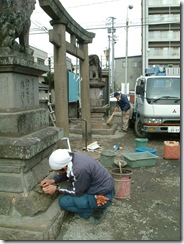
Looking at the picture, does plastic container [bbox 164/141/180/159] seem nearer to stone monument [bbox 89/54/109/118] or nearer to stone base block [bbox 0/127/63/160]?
stone base block [bbox 0/127/63/160]

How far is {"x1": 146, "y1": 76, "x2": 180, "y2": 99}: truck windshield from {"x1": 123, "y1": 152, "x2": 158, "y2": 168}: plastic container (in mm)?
2973

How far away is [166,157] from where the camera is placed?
6406 millimetres

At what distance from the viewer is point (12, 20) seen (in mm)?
3068

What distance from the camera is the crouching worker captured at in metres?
2.98

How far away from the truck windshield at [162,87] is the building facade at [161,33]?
33.9m

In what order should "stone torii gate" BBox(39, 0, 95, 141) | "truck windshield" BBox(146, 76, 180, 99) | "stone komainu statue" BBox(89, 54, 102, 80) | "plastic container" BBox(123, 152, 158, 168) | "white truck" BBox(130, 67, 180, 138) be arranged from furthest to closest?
1. "stone komainu statue" BBox(89, 54, 102, 80)
2. "truck windshield" BBox(146, 76, 180, 99)
3. "white truck" BBox(130, 67, 180, 138)
4. "plastic container" BBox(123, 152, 158, 168)
5. "stone torii gate" BBox(39, 0, 95, 141)

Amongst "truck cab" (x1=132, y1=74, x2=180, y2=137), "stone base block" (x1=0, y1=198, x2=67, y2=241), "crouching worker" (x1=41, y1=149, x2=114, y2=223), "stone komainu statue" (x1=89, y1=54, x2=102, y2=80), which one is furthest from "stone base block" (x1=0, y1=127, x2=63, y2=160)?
"stone komainu statue" (x1=89, y1=54, x2=102, y2=80)

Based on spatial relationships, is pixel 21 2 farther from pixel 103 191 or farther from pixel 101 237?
pixel 101 237

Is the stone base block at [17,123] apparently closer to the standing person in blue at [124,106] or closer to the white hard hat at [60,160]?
the white hard hat at [60,160]

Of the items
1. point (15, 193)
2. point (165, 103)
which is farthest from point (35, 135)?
point (165, 103)

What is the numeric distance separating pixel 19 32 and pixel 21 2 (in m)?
0.36

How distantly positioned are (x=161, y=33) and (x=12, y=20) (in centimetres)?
4382

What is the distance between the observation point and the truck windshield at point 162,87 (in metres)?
8.39

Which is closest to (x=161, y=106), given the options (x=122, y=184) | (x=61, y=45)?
(x=61, y=45)
